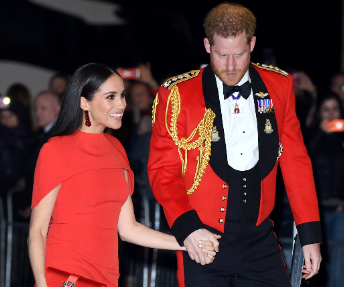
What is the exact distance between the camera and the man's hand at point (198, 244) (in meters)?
2.84

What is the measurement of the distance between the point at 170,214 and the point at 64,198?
1.81 ft

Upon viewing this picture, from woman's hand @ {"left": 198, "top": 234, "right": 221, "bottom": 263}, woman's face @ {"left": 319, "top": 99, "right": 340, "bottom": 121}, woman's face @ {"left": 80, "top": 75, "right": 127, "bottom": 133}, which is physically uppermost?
woman's face @ {"left": 319, "top": 99, "right": 340, "bottom": 121}

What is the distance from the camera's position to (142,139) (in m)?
6.06

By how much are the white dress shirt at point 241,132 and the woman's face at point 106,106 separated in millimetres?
578

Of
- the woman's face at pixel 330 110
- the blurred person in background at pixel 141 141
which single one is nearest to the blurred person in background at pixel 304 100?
the woman's face at pixel 330 110

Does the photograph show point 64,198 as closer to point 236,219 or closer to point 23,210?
point 236,219

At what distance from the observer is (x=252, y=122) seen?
125 inches

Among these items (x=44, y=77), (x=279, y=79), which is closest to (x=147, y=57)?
(x=44, y=77)

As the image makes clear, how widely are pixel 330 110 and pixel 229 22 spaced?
2.96m

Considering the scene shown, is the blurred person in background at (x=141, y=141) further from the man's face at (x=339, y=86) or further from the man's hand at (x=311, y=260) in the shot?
the man's hand at (x=311, y=260)

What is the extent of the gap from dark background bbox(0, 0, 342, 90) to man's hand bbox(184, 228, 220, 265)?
6.49m

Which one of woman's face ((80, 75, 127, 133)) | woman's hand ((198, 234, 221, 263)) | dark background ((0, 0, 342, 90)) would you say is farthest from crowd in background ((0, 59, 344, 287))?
woman's hand ((198, 234, 221, 263))

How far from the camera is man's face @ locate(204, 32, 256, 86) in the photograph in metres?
3.02

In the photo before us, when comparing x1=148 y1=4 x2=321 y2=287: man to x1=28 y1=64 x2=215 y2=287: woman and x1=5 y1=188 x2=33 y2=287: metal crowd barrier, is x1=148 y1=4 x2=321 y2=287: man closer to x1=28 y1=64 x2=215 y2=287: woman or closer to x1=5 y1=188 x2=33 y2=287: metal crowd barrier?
x1=28 y1=64 x2=215 y2=287: woman
